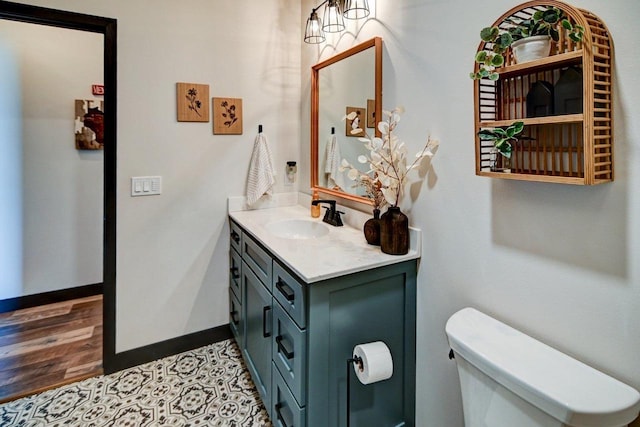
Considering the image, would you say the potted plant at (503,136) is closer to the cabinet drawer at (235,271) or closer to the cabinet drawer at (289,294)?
the cabinet drawer at (289,294)

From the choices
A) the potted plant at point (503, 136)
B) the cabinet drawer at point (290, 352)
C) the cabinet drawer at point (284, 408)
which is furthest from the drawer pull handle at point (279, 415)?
the potted plant at point (503, 136)

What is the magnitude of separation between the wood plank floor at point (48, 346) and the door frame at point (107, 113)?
0.27 meters

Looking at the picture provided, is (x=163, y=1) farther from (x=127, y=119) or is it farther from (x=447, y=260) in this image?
(x=447, y=260)

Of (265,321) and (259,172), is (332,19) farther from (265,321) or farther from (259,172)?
(265,321)

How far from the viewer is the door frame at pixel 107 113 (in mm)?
1783

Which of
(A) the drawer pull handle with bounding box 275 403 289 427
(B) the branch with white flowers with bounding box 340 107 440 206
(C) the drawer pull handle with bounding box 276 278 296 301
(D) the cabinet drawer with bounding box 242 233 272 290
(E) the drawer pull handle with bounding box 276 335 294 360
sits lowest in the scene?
(A) the drawer pull handle with bounding box 275 403 289 427

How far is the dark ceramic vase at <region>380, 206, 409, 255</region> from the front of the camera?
1453mm

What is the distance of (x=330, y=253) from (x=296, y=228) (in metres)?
0.70

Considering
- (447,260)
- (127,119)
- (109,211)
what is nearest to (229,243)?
(109,211)

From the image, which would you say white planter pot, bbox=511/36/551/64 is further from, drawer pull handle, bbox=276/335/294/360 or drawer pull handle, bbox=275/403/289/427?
drawer pull handle, bbox=275/403/289/427

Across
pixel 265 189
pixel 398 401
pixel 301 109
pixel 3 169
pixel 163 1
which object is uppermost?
pixel 163 1

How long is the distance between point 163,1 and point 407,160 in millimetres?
1759

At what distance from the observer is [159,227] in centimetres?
217

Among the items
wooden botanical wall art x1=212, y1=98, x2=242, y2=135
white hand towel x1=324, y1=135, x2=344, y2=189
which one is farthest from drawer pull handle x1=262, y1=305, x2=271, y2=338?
wooden botanical wall art x1=212, y1=98, x2=242, y2=135
